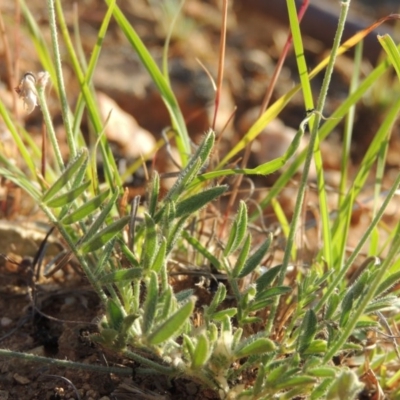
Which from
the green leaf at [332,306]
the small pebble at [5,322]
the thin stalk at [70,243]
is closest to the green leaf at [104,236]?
the thin stalk at [70,243]

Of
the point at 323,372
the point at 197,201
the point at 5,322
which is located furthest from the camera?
the point at 5,322

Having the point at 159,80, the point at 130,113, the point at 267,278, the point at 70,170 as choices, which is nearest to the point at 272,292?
the point at 267,278

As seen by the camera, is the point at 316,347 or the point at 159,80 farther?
the point at 159,80

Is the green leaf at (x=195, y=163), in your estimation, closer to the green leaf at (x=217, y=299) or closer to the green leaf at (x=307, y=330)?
the green leaf at (x=217, y=299)

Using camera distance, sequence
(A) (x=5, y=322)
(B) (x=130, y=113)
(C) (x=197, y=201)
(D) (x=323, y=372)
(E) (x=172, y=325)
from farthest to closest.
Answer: (B) (x=130, y=113) → (A) (x=5, y=322) → (C) (x=197, y=201) → (D) (x=323, y=372) → (E) (x=172, y=325)

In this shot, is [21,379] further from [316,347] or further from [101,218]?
[316,347]

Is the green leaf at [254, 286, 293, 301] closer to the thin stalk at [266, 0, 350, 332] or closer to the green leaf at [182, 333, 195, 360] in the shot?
the thin stalk at [266, 0, 350, 332]

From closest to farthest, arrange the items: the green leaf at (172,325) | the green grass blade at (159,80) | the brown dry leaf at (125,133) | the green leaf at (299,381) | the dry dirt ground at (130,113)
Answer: the green leaf at (172,325) < the green leaf at (299,381) < the dry dirt ground at (130,113) < the green grass blade at (159,80) < the brown dry leaf at (125,133)
